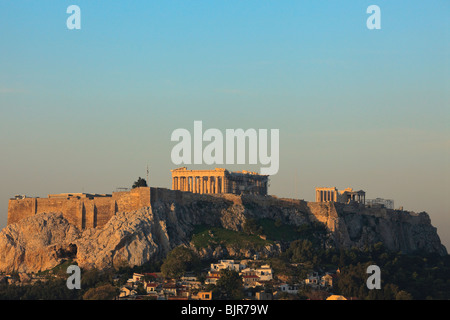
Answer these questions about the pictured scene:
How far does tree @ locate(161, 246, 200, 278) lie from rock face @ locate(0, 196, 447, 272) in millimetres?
2530

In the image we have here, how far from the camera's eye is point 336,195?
539 ft

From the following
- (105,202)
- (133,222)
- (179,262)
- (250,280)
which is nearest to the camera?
(250,280)

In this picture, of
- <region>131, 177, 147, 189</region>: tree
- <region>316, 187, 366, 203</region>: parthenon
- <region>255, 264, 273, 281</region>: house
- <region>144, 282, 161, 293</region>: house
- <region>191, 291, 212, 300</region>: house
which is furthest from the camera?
<region>316, 187, 366, 203</region>: parthenon

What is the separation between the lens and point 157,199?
5182 inches

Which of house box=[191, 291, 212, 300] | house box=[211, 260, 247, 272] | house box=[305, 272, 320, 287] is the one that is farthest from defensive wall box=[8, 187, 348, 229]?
house box=[305, 272, 320, 287]

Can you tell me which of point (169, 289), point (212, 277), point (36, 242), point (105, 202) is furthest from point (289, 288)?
point (36, 242)

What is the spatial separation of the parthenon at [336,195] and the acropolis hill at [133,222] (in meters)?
13.5

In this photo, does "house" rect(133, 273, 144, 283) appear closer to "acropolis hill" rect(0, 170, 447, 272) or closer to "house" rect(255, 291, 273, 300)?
"acropolis hill" rect(0, 170, 447, 272)

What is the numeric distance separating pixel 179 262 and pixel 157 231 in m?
6.31

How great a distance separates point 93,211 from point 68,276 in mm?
10214

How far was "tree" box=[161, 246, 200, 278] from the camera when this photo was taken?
123688mm

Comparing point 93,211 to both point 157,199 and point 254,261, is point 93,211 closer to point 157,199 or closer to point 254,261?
point 157,199

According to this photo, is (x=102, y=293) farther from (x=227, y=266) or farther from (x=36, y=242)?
(x=36, y=242)
